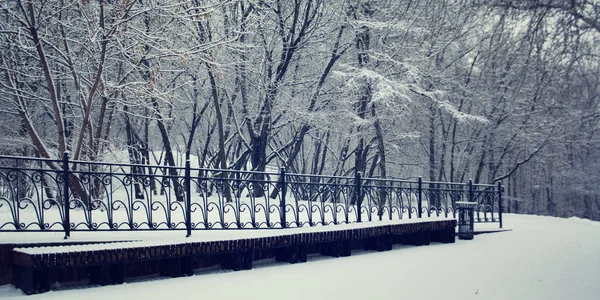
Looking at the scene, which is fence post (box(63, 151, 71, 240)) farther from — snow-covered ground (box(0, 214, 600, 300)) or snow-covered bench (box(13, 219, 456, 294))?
snow-covered ground (box(0, 214, 600, 300))

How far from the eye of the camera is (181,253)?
717 centimetres

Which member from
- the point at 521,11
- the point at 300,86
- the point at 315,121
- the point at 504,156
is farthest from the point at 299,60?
the point at 504,156

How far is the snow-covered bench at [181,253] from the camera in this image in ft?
20.1

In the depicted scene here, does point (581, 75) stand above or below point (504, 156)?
above

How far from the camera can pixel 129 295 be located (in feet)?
20.2

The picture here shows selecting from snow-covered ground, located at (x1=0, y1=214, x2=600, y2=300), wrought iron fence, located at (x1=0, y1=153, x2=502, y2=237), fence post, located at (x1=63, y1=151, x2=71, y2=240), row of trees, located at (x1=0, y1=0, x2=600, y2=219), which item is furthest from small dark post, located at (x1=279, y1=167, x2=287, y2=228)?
fence post, located at (x1=63, y1=151, x2=71, y2=240)

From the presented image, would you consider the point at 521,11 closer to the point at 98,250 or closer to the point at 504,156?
the point at 98,250

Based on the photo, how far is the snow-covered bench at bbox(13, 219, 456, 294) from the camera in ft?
20.1

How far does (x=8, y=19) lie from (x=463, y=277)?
10903 mm

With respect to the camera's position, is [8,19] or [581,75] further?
[8,19]

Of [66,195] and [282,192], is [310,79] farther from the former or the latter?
[66,195]

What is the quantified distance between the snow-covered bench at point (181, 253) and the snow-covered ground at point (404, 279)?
0.74ft

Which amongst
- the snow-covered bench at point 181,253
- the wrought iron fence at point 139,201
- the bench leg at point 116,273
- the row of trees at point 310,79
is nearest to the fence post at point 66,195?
the wrought iron fence at point 139,201

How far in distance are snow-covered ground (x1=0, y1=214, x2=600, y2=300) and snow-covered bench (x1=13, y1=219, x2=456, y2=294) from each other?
0.22 meters
